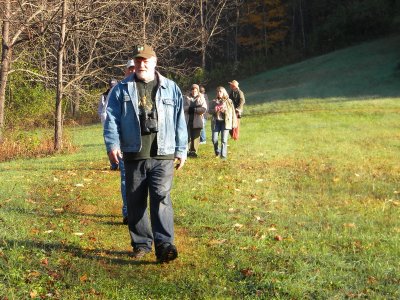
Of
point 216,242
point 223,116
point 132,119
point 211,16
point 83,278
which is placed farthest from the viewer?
point 211,16

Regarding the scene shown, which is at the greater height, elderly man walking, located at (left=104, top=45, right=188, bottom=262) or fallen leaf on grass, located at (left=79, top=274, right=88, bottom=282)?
elderly man walking, located at (left=104, top=45, right=188, bottom=262)

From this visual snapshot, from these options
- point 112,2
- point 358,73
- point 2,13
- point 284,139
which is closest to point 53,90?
point 2,13

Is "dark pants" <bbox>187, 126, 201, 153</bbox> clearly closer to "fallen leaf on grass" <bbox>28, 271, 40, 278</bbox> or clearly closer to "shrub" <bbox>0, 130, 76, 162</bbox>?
"shrub" <bbox>0, 130, 76, 162</bbox>

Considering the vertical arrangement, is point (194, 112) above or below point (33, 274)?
above

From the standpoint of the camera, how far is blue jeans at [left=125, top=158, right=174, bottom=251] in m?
5.84

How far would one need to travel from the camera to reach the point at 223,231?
7281 millimetres

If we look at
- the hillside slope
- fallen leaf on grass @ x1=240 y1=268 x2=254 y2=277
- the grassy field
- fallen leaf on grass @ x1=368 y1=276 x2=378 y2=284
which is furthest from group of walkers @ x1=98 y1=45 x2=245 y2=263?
the hillside slope

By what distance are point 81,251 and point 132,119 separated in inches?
61.3

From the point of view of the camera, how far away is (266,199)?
9.78 metres

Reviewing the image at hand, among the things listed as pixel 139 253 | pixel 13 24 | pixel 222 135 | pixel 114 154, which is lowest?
pixel 139 253

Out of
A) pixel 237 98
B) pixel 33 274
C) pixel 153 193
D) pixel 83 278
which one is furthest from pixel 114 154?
pixel 237 98

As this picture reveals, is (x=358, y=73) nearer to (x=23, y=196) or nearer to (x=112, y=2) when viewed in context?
(x=112, y=2)

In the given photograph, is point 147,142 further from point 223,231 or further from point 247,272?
point 223,231

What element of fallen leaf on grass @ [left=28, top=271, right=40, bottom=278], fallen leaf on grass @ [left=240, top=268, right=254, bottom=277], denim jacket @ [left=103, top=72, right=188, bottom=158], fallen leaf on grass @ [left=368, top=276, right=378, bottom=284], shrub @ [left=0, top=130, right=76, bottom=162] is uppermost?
denim jacket @ [left=103, top=72, right=188, bottom=158]
